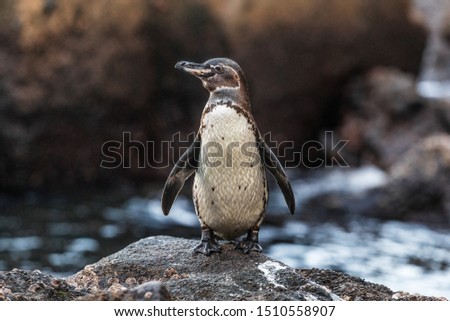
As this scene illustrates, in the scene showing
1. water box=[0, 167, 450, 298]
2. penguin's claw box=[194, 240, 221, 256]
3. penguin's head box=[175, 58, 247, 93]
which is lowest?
penguin's claw box=[194, 240, 221, 256]

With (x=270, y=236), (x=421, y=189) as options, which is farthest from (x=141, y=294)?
(x=421, y=189)

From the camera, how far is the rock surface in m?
4.30

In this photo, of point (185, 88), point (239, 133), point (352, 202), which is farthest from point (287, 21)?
point (239, 133)

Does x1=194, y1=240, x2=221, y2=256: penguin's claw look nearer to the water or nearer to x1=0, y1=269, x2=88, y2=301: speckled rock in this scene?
x1=0, y1=269, x2=88, y2=301: speckled rock

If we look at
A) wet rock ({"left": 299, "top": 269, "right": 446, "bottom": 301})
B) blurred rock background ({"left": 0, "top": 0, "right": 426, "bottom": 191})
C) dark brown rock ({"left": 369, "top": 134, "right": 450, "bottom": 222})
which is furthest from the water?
wet rock ({"left": 299, "top": 269, "right": 446, "bottom": 301})

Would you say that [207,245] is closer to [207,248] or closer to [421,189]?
[207,248]

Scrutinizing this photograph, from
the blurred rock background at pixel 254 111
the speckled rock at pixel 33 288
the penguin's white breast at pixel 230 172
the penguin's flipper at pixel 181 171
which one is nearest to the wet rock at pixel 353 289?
the penguin's white breast at pixel 230 172

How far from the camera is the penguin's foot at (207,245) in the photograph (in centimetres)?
522

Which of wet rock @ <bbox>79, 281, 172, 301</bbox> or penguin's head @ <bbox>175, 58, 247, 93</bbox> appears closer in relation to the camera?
wet rock @ <bbox>79, 281, 172, 301</bbox>

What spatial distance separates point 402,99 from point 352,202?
2.95 m

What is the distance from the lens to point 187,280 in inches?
182

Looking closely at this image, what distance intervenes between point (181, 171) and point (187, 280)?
1.10 metres
